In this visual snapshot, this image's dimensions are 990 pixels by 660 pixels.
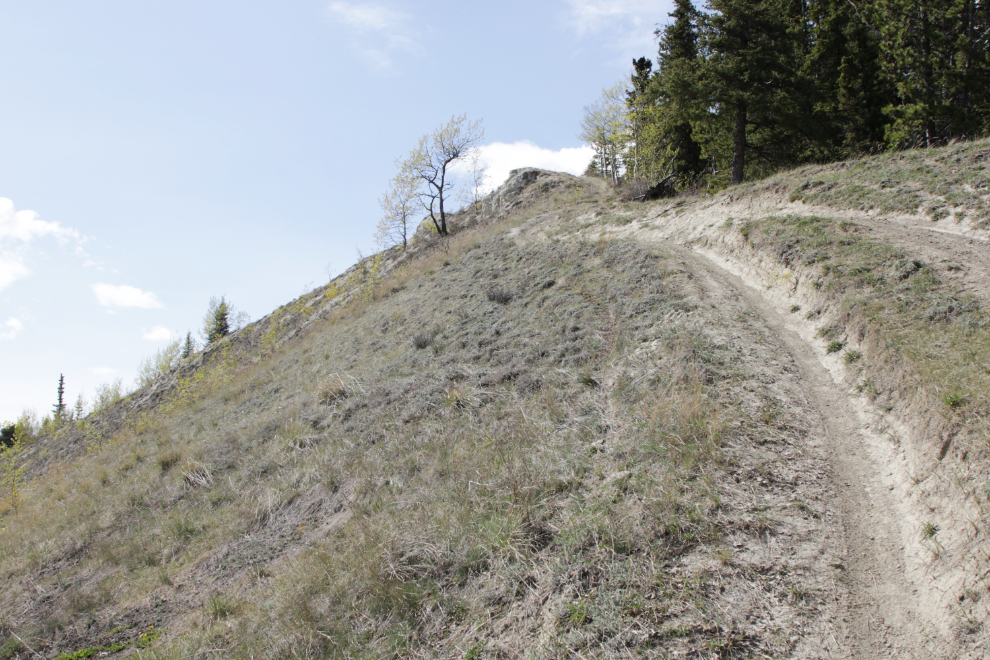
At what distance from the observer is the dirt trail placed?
12.2 ft

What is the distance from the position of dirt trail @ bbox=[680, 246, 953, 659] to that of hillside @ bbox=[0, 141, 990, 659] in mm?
23

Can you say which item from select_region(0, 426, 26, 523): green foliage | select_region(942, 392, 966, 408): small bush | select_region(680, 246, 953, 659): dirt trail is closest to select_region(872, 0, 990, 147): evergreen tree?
select_region(680, 246, 953, 659): dirt trail

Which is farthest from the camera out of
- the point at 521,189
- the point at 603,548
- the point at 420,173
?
the point at 521,189

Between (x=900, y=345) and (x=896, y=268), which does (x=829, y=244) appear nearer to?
(x=896, y=268)

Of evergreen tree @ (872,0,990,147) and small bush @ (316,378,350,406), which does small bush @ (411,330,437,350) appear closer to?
small bush @ (316,378,350,406)

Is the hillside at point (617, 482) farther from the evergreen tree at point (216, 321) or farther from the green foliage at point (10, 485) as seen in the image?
the evergreen tree at point (216, 321)

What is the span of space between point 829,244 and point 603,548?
895 cm

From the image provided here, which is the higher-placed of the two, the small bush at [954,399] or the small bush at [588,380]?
the small bush at [588,380]

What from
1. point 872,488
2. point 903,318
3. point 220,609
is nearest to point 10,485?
point 220,609

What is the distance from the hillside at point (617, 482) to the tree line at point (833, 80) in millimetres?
8128

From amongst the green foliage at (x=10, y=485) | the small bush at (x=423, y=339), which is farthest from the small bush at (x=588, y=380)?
the green foliage at (x=10, y=485)

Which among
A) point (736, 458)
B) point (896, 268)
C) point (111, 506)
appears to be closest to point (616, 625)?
point (736, 458)

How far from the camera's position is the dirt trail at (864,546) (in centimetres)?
371

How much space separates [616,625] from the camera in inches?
161
